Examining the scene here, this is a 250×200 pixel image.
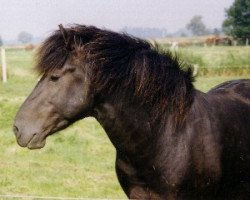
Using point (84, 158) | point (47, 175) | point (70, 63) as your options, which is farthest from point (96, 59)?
point (84, 158)

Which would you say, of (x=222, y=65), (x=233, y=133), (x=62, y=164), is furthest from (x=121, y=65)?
(x=222, y=65)

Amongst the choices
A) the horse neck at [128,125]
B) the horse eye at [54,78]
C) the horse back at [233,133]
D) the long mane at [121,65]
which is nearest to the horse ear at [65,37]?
the long mane at [121,65]

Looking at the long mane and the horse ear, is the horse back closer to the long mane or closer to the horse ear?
the long mane

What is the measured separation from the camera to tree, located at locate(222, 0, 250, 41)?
46.0 meters

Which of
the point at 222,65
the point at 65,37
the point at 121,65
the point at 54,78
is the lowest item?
the point at 222,65

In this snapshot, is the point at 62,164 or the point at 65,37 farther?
the point at 62,164

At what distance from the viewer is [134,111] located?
3.64 metres

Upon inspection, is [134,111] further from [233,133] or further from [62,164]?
[62,164]

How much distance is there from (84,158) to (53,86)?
523 centimetres

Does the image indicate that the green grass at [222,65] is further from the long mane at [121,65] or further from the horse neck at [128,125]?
the horse neck at [128,125]

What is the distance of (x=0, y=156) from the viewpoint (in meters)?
8.68

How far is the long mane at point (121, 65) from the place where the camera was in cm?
355

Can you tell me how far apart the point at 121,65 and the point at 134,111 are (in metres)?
0.39

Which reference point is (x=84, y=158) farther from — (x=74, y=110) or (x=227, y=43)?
(x=227, y=43)
